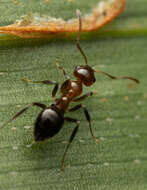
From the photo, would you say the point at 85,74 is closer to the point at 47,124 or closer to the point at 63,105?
the point at 63,105

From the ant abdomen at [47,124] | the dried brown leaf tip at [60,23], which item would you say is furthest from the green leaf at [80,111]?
the ant abdomen at [47,124]

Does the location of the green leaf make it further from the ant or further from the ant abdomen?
the ant abdomen

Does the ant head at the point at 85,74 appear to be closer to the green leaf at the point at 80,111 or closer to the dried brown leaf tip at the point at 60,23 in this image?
the green leaf at the point at 80,111

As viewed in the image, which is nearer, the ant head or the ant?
the ant

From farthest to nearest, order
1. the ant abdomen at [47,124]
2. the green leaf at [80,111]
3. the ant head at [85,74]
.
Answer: the ant head at [85,74], the green leaf at [80,111], the ant abdomen at [47,124]

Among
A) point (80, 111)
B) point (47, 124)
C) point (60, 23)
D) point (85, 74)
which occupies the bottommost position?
point (80, 111)

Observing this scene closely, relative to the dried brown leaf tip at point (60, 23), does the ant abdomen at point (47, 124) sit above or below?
below

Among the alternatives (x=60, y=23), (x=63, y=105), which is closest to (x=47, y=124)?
(x=63, y=105)

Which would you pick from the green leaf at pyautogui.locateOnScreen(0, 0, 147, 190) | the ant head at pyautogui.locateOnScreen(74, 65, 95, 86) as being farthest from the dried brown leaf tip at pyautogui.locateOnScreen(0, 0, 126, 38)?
the ant head at pyautogui.locateOnScreen(74, 65, 95, 86)
